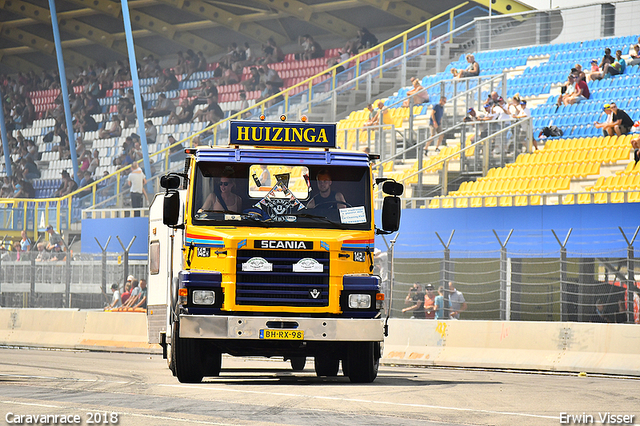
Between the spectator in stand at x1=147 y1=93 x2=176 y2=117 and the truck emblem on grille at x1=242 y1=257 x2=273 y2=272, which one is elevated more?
the spectator in stand at x1=147 y1=93 x2=176 y2=117

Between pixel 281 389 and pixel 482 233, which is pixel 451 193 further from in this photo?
pixel 281 389

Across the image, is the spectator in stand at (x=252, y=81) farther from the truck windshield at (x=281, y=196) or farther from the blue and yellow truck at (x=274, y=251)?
the truck windshield at (x=281, y=196)

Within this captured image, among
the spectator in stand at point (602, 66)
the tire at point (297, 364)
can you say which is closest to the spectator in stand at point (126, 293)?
the tire at point (297, 364)

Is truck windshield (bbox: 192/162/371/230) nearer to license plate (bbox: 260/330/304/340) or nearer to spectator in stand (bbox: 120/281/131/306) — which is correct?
license plate (bbox: 260/330/304/340)

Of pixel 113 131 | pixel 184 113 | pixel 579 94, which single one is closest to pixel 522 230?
pixel 579 94

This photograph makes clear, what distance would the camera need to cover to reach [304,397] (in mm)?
10969

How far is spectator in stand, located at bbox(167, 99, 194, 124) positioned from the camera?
4462cm

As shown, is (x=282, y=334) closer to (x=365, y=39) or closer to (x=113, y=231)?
(x=113, y=231)

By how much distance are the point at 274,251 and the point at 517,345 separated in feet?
20.1

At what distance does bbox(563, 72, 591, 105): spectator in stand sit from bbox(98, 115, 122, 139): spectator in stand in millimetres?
22429

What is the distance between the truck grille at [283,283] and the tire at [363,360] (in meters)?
1.11

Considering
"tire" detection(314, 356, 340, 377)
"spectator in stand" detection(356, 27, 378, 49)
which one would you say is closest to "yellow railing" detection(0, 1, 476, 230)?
"spectator in stand" detection(356, 27, 378, 49)

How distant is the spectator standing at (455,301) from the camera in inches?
750

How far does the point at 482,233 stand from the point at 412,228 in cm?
275
